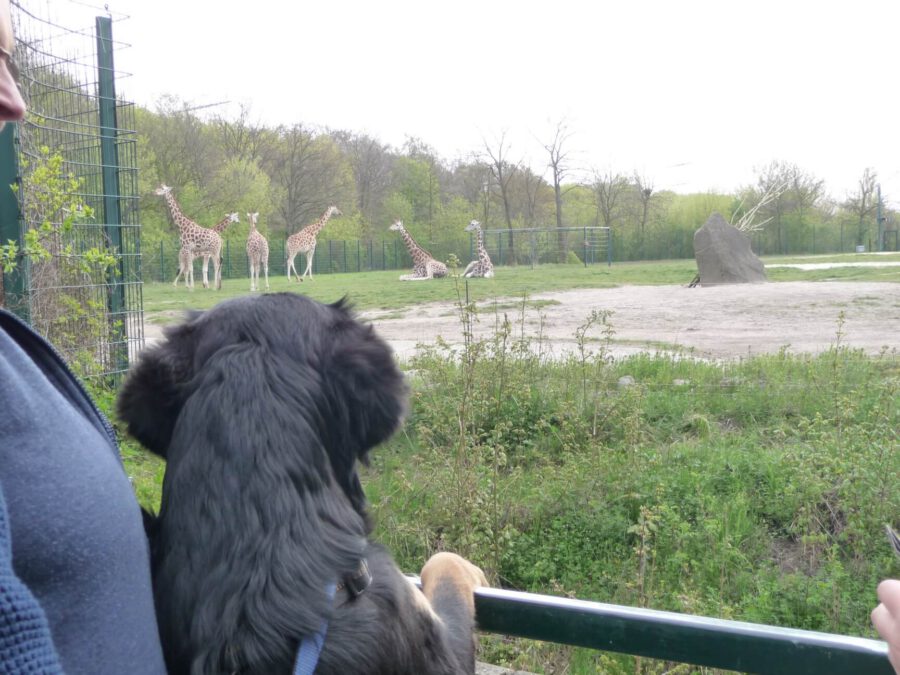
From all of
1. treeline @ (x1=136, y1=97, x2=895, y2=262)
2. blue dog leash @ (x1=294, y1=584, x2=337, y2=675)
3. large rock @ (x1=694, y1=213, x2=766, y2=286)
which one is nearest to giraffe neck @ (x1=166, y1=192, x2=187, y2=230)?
treeline @ (x1=136, y1=97, x2=895, y2=262)

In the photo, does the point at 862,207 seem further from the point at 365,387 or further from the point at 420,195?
the point at 365,387

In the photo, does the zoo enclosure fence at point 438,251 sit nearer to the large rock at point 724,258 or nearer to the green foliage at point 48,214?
the large rock at point 724,258

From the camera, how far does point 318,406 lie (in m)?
1.67

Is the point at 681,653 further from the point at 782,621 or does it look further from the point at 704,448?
the point at 704,448

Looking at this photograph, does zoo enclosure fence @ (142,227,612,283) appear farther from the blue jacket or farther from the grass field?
the blue jacket

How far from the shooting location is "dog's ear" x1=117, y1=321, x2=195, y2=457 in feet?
5.71

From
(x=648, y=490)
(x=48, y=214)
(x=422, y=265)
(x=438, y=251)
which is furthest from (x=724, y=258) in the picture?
(x=438, y=251)

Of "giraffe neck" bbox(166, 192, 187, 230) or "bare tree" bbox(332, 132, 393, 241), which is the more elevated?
"bare tree" bbox(332, 132, 393, 241)

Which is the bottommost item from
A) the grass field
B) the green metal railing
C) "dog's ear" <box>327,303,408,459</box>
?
the grass field

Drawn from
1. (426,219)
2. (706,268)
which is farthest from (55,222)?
(426,219)

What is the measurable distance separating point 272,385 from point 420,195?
45.1m

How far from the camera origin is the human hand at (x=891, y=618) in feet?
4.55

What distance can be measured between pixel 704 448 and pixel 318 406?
469cm

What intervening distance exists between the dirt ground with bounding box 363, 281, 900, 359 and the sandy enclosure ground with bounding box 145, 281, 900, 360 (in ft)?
0.05
